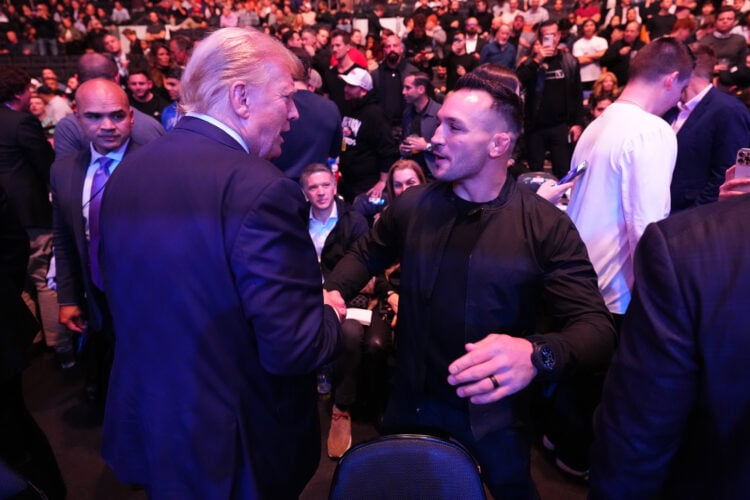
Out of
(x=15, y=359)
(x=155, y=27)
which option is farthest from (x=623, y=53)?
(x=155, y=27)

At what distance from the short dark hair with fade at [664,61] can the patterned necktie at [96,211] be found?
253 cm

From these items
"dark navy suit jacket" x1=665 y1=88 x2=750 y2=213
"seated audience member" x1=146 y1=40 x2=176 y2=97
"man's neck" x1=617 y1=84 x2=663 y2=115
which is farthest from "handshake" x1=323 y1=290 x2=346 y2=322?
"seated audience member" x1=146 y1=40 x2=176 y2=97

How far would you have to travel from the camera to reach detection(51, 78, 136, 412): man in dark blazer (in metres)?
2.28

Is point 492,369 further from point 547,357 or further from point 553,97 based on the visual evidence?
point 553,97

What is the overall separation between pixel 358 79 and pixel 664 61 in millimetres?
2630

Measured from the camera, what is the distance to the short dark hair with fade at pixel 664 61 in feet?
7.07

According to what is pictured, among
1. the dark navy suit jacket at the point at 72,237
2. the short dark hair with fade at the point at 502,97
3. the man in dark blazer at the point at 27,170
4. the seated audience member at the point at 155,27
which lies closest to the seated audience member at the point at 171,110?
the man in dark blazer at the point at 27,170

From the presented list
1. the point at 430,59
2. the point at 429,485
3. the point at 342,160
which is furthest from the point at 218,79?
the point at 430,59

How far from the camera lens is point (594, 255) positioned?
2.29m

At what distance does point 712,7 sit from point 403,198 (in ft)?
27.2

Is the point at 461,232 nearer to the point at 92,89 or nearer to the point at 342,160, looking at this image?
the point at 92,89

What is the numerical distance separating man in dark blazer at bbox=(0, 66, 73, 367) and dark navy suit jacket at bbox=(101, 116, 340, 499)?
238 centimetres

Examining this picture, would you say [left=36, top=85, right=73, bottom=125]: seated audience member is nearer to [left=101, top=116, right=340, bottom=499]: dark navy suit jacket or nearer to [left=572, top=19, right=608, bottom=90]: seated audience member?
[left=101, top=116, right=340, bottom=499]: dark navy suit jacket

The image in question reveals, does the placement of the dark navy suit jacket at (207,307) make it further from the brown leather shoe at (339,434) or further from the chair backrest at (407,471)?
the brown leather shoe at (339,434)
